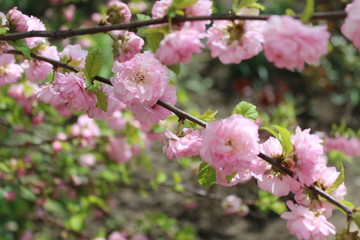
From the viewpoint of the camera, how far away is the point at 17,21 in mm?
1002

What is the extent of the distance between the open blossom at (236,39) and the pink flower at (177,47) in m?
0.11

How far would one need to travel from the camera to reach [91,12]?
423 cm

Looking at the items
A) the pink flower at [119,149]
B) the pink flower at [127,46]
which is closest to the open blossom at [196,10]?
the pink flower at [127,46]

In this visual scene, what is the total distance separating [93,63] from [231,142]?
36cm

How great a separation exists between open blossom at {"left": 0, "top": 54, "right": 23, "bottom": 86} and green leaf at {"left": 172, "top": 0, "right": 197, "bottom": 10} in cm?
61

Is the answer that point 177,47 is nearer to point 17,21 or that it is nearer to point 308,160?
point 308,160

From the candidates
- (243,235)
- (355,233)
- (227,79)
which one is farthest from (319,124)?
(355,233)

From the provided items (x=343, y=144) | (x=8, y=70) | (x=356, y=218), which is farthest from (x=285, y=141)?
(x=343, y=144)

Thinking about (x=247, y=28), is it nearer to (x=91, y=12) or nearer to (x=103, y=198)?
(x=103, y=198)

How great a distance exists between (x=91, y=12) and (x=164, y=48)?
12.2 feet

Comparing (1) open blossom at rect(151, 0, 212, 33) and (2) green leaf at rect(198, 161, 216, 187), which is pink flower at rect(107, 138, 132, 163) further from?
(1) open blossom at rect(151, 0, 212, 33)

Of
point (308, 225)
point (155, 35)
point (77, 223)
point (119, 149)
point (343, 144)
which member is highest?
point (155, 35)

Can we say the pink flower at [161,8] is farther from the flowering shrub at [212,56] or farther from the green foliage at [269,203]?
the green foliage at [269,203]

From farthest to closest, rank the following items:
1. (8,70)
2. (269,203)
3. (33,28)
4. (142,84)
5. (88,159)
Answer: (88,159) → (269,203) → (8,70) → (33,28) → (142,84)
